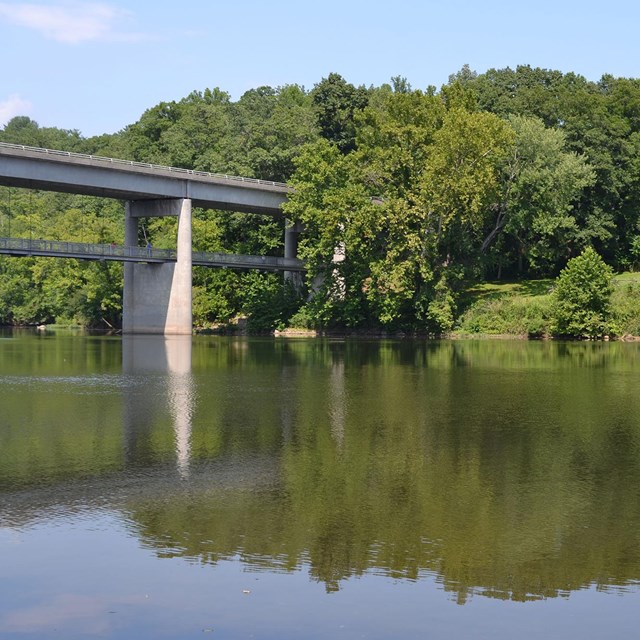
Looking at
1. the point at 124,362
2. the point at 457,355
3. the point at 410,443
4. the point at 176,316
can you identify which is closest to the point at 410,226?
the point at 176,316

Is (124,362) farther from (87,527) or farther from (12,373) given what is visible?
(87,527)

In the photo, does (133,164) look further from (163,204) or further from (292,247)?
(292,247)

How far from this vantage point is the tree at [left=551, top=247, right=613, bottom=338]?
75.2 metres

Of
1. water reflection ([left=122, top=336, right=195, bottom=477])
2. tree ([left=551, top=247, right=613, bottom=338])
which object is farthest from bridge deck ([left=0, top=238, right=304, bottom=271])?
tree ([left=551, top=247, right=613, bottom=338])

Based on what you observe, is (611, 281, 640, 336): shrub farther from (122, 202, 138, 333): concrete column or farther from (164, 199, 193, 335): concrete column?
(122, 202, 138, 333): concrete column

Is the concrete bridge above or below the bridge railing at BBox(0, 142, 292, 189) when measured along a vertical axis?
below

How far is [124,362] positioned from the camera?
170 ft

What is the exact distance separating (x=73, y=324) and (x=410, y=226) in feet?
181

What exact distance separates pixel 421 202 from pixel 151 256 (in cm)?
2579

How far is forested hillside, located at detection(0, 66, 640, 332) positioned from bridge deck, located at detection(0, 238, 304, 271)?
258 cm

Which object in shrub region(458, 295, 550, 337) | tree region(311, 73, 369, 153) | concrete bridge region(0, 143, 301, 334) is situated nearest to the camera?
shrub region(458, 295, 550, 337)

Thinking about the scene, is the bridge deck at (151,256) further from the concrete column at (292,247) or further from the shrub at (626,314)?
the shrub at (626,314)

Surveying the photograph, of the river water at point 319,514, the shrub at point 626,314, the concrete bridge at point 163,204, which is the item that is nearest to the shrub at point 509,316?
the shrub at point 626,314

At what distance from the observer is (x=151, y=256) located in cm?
9294
